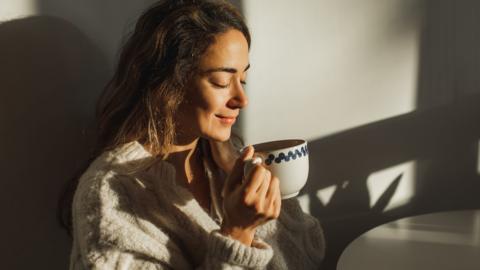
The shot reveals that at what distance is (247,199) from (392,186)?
0.72 meters

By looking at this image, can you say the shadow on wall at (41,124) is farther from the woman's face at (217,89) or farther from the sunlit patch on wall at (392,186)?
the sunlit patch on wall at (392,186)

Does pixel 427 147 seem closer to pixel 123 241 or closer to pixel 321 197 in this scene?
pixel 321 197

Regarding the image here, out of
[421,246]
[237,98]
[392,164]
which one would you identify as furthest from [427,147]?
[237,98]

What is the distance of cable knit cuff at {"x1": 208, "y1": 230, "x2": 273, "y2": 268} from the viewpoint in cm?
84

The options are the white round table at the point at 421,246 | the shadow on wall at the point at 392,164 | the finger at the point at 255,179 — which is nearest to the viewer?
the finger at the point at 255,179

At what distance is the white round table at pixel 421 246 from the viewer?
94 centimetres

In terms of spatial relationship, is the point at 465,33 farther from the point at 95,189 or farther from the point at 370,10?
the point at 95,189

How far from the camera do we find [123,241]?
837 mm

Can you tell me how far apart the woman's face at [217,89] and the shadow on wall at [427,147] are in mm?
464

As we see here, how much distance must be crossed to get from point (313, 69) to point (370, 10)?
0.20 metres

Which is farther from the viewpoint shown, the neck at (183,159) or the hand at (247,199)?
the neck at (183,159)

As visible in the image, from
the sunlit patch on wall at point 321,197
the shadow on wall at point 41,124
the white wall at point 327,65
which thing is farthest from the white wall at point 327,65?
the shadow on wall at point 41,124

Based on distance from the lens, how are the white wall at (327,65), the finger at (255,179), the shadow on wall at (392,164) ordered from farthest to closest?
the shadow on wall at (392,164), the white wall at (327,65), the finger at (255,179)

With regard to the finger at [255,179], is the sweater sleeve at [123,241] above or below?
below
